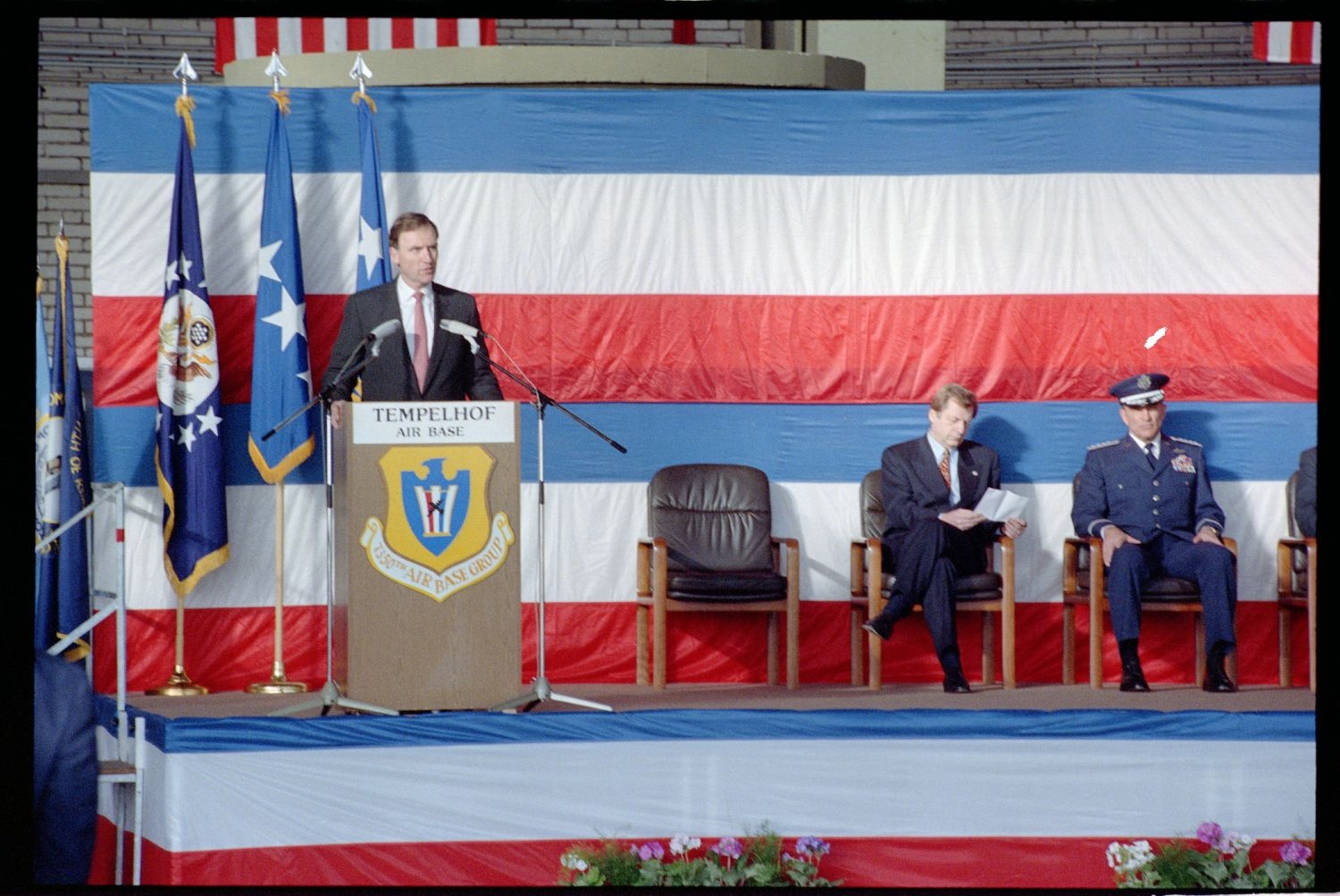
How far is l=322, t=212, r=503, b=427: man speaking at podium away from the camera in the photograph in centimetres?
514

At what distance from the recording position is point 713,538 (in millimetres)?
5801

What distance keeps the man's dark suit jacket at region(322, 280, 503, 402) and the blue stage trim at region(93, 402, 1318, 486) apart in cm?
74

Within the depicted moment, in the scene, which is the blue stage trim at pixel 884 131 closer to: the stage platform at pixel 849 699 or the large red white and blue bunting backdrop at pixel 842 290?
the large red white and blue bunting backdrop at pixel 842 290

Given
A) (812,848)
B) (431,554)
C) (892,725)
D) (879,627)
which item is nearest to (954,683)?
(879,627)

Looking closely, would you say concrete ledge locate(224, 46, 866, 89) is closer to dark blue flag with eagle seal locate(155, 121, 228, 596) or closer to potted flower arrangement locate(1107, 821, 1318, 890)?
dark blue flag with eagle seal locate(155, 121, 228, 596)

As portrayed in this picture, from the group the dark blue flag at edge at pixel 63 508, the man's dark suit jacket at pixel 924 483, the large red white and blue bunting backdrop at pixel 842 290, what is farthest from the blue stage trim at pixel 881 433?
the dark blue flag at edge at pixel 63 508

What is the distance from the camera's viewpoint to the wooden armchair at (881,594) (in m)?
5.50

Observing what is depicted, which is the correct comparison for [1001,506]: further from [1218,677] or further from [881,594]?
[1218,677]

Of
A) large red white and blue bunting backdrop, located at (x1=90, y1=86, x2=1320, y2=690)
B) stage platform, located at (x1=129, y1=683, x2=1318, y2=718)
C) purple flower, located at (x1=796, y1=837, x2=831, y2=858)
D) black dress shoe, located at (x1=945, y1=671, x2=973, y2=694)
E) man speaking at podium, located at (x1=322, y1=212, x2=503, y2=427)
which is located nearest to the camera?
purple flower, located at (x1=796, y1=837, x2=831, y2=858)

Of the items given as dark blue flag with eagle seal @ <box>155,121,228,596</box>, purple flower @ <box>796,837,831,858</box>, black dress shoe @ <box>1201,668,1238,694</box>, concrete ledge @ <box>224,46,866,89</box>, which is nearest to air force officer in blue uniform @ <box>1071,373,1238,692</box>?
black dress shoe @ <box>1201,668,1238,694</box>

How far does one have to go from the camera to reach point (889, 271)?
19.6 ft

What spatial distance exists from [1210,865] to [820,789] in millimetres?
1066

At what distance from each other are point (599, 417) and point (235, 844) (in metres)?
1.95

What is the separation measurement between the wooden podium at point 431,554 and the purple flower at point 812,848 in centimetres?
90
